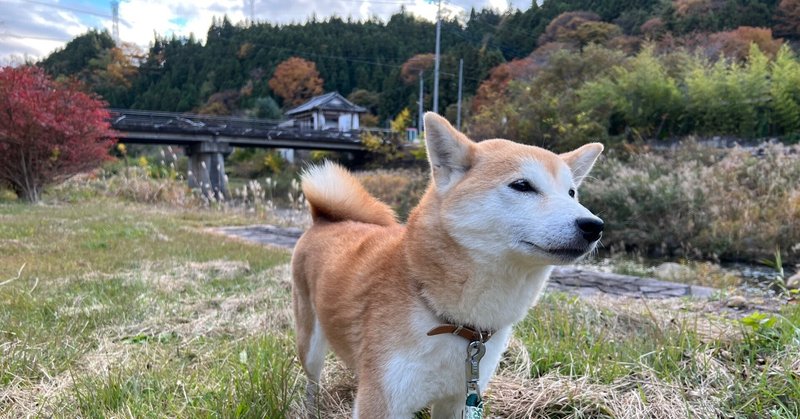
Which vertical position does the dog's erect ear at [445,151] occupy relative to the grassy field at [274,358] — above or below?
above

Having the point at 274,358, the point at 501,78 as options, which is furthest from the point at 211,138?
the point at 274,358

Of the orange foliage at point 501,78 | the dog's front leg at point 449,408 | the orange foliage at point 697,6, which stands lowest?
the dog's front leg at point 449,408

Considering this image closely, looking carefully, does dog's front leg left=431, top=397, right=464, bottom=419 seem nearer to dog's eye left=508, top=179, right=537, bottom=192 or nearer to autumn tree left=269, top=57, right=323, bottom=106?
dog's eye left=508, top=179, right=537, bottom=192

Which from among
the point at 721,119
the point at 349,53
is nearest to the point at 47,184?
the point at 721,119

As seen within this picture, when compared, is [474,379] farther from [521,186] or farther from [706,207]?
[706,207]

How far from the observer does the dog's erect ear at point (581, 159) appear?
82.3 inches

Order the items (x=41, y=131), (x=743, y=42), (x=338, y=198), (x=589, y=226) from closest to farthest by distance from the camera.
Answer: (x=589, y=226) < (x=338, y=198) < (x=41, y=131) < (x=743, y=42)

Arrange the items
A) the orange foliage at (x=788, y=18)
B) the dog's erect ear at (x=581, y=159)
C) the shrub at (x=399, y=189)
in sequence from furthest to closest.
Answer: the orange foliage at (x=788, y=18), the shrub at (x=399, y=189), the dog's erect ear at (x=581, y=159)

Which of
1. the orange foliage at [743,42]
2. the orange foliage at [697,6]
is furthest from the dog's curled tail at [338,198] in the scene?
the orange foliage at [697,6]

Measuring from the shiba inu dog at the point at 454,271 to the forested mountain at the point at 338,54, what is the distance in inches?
1326

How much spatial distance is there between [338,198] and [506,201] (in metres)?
1.26

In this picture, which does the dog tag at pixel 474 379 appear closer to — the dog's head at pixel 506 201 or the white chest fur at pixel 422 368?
the white chest fur at pixel 422 368

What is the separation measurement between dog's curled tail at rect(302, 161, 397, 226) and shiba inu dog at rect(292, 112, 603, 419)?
81 cm

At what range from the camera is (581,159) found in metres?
2.10
